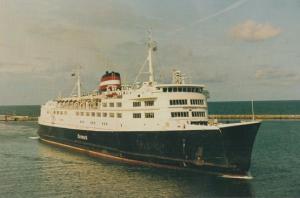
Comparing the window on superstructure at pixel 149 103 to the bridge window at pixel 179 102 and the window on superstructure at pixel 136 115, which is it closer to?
the window on superstructure at pixel 136 115

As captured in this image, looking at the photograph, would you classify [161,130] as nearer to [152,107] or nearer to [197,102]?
[152,107]

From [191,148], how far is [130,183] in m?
5.33

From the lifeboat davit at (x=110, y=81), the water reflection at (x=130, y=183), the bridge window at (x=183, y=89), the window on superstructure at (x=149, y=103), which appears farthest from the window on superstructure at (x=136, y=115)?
the lifeboat davit at (x=110, y=81)

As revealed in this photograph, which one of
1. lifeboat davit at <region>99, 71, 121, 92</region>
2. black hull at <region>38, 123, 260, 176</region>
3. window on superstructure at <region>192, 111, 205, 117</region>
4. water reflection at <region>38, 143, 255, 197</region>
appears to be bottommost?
water reflection at <region>38, 143, 255, 197</region>

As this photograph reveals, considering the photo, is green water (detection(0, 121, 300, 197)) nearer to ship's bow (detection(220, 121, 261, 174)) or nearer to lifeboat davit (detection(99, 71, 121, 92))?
ship's bow (detection(220, 121, 261, 174))

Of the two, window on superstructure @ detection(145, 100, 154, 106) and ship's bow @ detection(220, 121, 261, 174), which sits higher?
window on superstructure @ detection(145, 100, 154, 106)

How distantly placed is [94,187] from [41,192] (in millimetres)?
3650

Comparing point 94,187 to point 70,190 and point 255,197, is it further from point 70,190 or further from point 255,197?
point 255,197

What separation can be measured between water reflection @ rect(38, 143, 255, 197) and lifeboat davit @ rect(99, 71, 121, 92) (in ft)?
33.8

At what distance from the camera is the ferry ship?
1088 inches

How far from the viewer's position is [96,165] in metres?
34.7

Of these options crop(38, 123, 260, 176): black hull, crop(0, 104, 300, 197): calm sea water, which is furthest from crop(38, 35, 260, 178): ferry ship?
crop(0, 104, 300, 197): calm sea water

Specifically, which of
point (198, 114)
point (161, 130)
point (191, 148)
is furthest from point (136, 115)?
point (191, 148)

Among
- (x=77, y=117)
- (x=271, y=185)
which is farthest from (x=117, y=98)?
(x=271, y=185)
